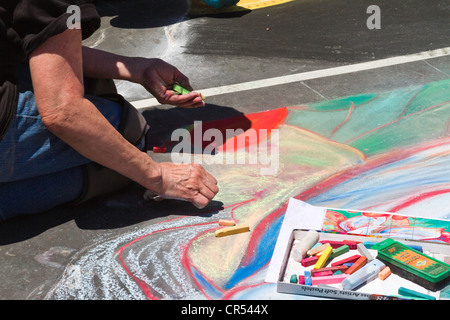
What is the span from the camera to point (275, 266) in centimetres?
245

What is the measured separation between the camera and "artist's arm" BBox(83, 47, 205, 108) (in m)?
3.14

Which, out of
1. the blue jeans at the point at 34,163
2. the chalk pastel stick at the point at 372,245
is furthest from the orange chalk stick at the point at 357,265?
the blue jeans at the point at 34,163

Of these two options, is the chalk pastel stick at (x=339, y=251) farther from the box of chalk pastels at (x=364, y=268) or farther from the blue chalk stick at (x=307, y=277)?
the blue chalk stick at (x=307, y=277)

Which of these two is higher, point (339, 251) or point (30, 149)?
point (30, 149)

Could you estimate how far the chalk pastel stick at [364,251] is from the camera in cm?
238

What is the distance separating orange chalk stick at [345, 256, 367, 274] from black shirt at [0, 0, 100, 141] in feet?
4.46

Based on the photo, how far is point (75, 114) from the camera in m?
2.44

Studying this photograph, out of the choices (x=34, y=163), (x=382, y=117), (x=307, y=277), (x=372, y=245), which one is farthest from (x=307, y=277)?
(x=382, y=117)

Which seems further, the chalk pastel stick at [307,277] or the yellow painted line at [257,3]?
the yellow painted line at [257,3]

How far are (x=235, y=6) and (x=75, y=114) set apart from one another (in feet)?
9.63

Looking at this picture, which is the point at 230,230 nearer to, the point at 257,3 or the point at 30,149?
the point at 30,149

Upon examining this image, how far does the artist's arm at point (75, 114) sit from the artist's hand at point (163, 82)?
56 centimetres

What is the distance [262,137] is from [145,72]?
700 millimetres
